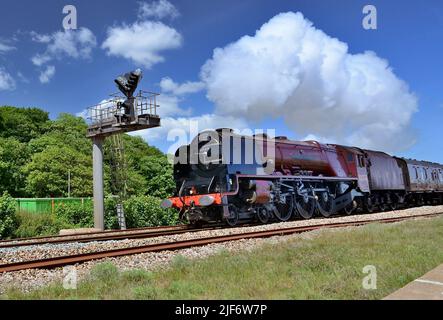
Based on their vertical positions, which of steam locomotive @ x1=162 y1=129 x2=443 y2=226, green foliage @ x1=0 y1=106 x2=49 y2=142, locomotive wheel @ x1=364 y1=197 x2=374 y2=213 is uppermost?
green foliage @ x1=0 y1=106 x2=49 y2=142

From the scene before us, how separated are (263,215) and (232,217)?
2073 millimetres

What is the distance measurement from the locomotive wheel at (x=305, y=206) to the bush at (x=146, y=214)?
7.24 m

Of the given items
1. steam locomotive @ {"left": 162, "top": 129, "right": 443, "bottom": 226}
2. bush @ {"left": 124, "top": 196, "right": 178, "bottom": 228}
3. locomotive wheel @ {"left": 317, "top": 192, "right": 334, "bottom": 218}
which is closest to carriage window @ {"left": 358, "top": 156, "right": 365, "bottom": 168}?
steam locomotive @ {"left": 162, "top": 129, "right": 443, "bottom": 226}

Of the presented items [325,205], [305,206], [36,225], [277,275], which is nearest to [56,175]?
[36,225]

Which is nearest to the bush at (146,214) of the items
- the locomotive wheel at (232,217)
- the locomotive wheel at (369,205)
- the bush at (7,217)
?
the bush at (7,217)

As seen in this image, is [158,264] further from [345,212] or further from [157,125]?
[345,212]

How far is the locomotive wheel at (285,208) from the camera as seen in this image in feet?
66.1

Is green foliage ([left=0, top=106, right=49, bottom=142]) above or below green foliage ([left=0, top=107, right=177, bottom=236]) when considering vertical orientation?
above

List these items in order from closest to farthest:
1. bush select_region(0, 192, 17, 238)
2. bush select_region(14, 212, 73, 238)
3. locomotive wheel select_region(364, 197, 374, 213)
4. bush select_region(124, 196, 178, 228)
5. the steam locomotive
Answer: the steam locomotive, bush select_region(0, 192, 17, 238), bush select_region(14, 212, 73, 238), bush select_region(124, 196, 178, 228), locomotive wheel select_region(364, 197, 374, 213)

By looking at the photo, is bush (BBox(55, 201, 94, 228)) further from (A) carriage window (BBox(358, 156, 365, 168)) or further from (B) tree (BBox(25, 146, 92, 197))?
(B) tree (BBox(25, 146, 92, 197))

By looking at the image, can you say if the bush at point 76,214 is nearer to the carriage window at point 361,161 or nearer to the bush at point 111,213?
the bush at point 111,213

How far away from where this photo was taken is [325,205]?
22.9m

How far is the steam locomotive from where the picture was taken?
57.1 feet

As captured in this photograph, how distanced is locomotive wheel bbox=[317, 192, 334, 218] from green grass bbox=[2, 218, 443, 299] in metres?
12.5
